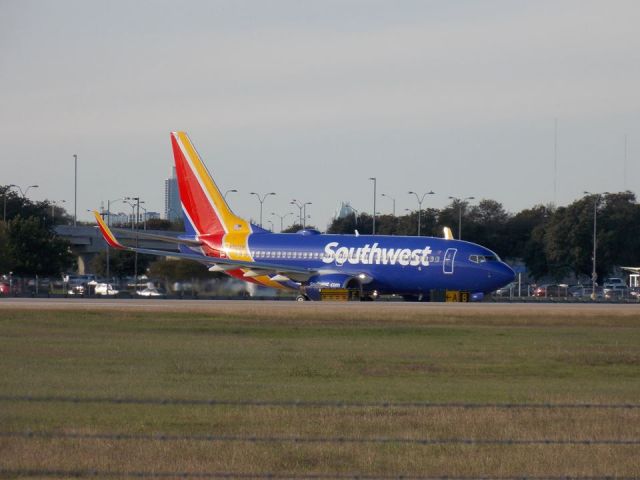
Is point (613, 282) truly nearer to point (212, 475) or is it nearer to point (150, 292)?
point (150, 292)

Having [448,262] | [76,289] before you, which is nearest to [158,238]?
[448,262]

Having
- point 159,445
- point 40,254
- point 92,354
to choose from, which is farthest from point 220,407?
point 40,254

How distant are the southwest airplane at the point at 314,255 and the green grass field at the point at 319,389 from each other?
17066 millimetres

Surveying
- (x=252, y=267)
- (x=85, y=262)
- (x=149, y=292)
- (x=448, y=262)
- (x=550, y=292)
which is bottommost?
(x=149, y=292)

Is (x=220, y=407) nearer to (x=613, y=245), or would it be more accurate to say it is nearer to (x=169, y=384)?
(x=169, y=384)

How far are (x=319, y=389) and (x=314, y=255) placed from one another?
41.9 meters

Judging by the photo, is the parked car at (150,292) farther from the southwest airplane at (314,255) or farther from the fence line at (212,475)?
the fence line at (212,475)

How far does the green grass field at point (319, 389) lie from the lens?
14.2m

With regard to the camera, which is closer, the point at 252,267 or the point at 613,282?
the point at 252,267

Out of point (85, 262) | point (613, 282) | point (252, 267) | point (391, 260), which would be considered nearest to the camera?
point (391, 260)

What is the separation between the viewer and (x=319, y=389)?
71.1ft

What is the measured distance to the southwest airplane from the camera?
5966 cm

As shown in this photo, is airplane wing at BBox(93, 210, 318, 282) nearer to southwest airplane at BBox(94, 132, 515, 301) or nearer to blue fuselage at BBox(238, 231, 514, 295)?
southwest airplane at BBox(94, 132, 515, 301)

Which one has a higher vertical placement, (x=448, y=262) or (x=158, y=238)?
(x=158, y=238)
